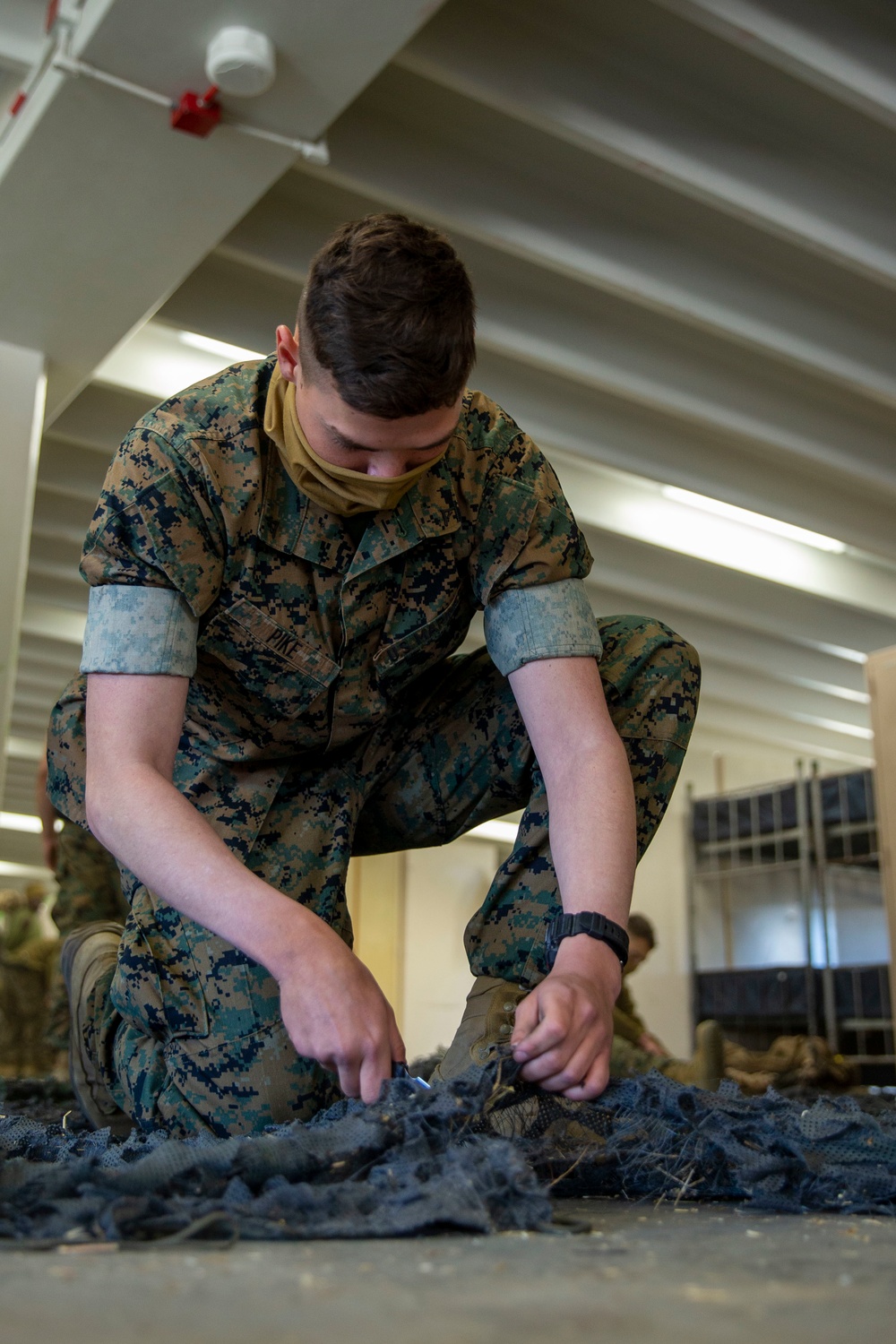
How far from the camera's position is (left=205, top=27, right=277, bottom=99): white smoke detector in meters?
2.59

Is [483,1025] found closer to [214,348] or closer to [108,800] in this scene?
[108,800]

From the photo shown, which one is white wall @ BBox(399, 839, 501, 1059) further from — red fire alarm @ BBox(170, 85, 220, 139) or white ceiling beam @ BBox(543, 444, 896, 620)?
red fire alarm @ BBox(170, 85, 220, 139)

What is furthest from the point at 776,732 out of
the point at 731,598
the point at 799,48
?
the point at 799,48

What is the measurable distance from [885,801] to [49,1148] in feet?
11.8

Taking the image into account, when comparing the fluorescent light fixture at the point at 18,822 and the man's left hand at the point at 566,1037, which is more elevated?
the fluorescent light fixture at the point at 18,822

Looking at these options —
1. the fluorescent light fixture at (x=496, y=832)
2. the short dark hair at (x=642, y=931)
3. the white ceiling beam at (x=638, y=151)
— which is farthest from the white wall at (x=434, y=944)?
the white ceiling beam at (x=638, y=151)

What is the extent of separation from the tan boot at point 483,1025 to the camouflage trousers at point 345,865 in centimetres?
4

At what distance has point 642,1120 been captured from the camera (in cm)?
106

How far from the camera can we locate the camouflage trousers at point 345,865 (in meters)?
1.39

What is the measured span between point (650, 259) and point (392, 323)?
2693 millimetres

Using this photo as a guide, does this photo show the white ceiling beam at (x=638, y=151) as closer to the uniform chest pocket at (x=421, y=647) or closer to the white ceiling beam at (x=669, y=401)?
the white ceiling beam at (x=669, y=401)

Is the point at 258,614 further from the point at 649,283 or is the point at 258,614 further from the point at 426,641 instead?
the point at 649,283

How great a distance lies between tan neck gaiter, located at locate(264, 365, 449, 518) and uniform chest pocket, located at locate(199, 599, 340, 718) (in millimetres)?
153

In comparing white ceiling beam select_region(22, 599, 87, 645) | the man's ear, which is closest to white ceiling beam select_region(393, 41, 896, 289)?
the man's ear
